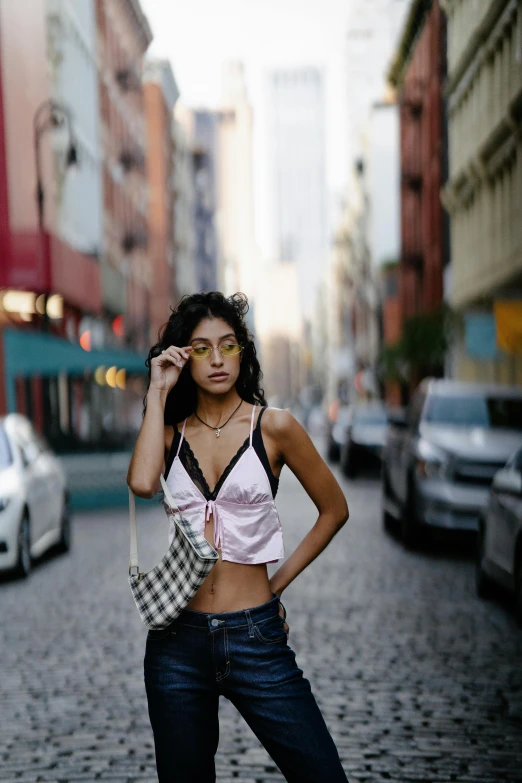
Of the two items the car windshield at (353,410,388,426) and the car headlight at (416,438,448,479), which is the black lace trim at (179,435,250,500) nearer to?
the car headlight at (416,438,448,479)

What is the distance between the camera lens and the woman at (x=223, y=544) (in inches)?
145

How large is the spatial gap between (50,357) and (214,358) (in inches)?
957

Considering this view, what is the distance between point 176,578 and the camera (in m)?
3.67

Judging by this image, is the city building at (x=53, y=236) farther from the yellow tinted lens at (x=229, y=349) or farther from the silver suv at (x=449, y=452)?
the yellow tinted lens at (x=229, y=349)

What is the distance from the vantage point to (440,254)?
5009 centimetres

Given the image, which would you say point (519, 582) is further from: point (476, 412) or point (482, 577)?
point (476, 412)

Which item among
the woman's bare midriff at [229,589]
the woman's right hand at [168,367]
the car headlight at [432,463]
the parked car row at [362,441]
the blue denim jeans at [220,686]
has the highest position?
the woman's right hand at [168,367]

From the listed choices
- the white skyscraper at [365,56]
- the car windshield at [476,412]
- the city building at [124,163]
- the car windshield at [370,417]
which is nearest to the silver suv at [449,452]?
the car windshield at [476,412]

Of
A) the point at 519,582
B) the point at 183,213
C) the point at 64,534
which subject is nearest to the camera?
the point at 519,582

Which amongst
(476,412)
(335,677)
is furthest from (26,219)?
(335,677)

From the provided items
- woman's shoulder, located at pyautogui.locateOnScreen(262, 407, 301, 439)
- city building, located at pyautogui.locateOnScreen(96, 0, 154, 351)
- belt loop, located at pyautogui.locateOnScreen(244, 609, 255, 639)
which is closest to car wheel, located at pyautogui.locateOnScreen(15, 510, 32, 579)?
woman's shoulder, located at pyautogui.locateOnScreen(262, 407, 301, 439)

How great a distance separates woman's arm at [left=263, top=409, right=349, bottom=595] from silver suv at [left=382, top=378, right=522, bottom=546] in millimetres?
10596

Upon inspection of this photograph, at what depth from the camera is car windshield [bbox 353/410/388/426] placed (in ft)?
108

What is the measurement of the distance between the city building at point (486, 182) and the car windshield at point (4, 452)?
16046 mm
